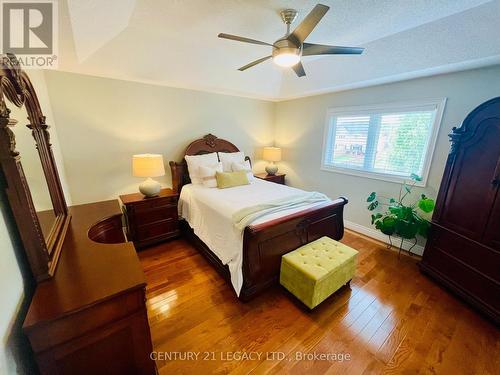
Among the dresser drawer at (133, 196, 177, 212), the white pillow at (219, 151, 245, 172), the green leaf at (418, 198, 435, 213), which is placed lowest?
the dresser drawer at (133, 196, 177, 212)

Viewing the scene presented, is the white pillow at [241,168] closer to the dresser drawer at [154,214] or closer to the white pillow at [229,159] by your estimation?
the white pillow at [229,159]

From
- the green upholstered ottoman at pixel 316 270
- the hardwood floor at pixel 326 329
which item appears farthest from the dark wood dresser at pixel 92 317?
the green upholstered ottoman at pixel 316 270

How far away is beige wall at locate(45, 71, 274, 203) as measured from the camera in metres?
2.42

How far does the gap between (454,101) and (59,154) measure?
4491 mm

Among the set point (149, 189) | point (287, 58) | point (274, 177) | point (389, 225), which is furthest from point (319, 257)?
point (274, 177)

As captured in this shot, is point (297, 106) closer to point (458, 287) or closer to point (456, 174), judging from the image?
point (456, 174)

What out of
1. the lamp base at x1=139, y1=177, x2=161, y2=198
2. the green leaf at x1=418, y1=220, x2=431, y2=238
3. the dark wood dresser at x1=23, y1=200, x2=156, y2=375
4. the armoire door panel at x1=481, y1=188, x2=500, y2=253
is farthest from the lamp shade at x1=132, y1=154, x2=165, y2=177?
the armoire door panel at x1=481, y1=188, x2=500, y2=253

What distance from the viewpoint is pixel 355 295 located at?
2037mm

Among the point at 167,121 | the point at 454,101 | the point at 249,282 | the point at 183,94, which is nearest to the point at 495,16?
the point at 454,101

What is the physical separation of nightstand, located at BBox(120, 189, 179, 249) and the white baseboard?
9.08 ft

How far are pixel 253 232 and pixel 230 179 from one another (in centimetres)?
142

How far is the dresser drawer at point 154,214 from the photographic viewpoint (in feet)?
8.51

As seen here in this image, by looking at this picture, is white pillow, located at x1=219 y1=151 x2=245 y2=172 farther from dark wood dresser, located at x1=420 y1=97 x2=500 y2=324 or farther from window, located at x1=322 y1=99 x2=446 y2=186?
dark wood dresser, located at x1=420 y1=97 x2=500 y2=324

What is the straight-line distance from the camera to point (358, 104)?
123 inches
